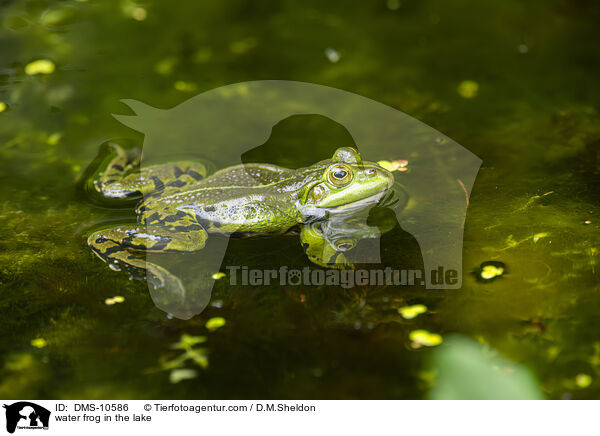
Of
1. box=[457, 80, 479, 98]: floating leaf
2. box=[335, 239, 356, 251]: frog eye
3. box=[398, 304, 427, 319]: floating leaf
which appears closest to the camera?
box=[398, 304, 427, 319]: floating leaf

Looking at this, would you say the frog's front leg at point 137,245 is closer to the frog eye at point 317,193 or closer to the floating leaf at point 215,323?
the floating leaf at point 215,323

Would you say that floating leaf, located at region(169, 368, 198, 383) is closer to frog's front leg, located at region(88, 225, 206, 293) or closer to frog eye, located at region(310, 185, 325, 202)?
frog's front leg, located at region(88, 225, 206, 293)

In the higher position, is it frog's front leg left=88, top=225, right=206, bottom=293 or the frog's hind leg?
the frog's hind leg

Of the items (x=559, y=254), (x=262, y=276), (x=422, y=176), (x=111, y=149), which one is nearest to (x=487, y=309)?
A: (x=559, y=254)

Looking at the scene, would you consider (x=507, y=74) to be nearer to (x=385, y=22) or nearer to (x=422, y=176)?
(x=385, y=22)

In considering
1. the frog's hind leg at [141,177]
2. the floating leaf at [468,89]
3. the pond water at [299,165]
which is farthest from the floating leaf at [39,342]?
the floating leaf at [468,89]

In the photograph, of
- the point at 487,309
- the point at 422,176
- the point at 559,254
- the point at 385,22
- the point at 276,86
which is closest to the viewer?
the point at 487,309
